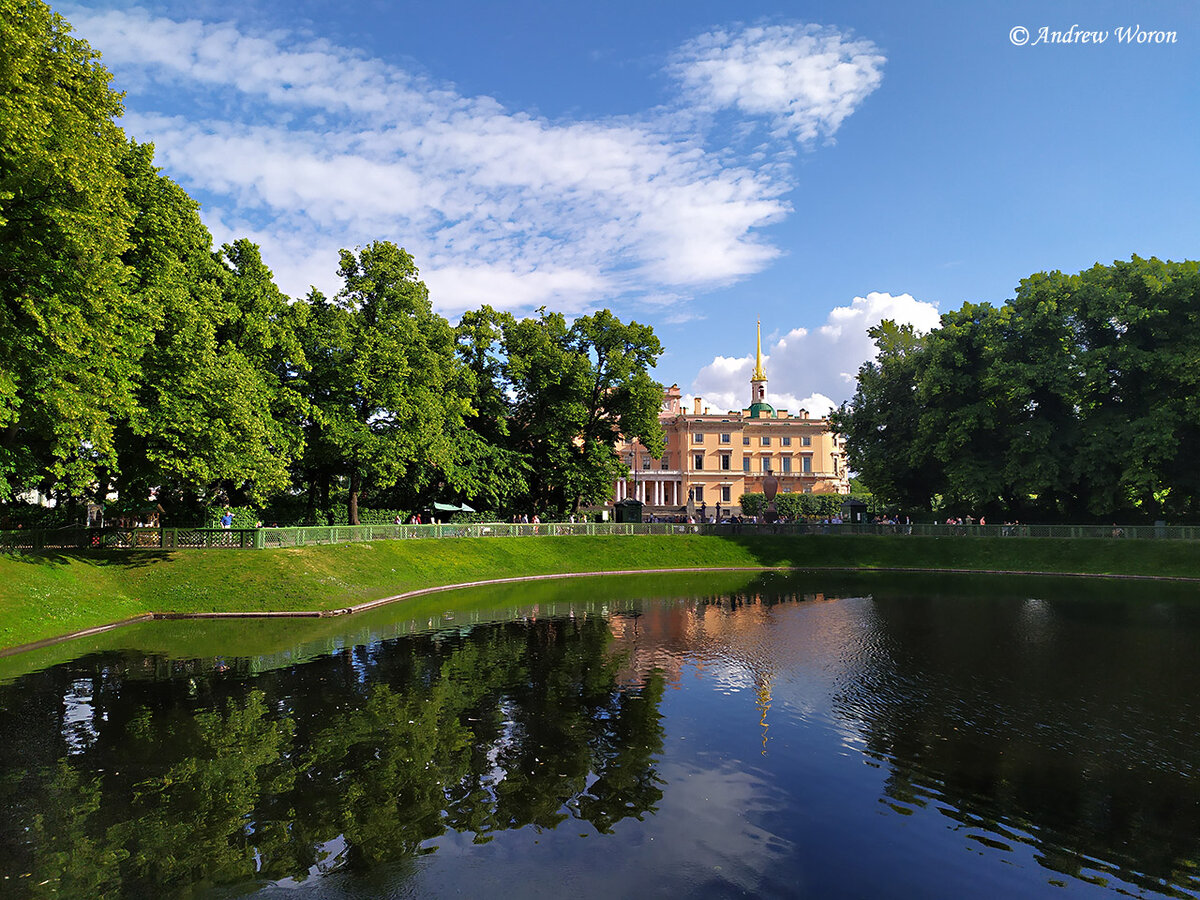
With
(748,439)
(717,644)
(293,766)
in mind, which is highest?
(748,439)

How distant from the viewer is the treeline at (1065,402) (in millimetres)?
52906

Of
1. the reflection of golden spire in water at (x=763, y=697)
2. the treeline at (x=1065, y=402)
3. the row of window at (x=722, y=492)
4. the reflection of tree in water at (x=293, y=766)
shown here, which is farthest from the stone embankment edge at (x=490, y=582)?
the row of window at (x=722, y=492)

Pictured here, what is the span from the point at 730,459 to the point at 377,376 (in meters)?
81.7

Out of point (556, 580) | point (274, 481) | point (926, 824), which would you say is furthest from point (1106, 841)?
point (556, 580)

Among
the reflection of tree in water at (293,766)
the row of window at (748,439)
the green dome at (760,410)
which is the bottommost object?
the reflection of tree in water at (293,766)

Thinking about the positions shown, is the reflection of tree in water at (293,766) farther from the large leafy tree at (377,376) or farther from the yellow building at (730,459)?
the yellow building at (730,459)

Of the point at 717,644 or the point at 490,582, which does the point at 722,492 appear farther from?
the point at 717,644

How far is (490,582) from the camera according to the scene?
4416 centimetres

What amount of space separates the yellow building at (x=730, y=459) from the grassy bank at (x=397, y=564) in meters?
55.4

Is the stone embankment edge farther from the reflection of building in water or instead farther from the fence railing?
the reflection of building in water

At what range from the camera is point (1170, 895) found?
973cm

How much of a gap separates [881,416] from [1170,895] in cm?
6029

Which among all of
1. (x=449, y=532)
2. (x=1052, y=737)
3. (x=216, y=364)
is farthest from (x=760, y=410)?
(x=1052, y=737)

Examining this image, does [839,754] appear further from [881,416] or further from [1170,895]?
[881,416]
